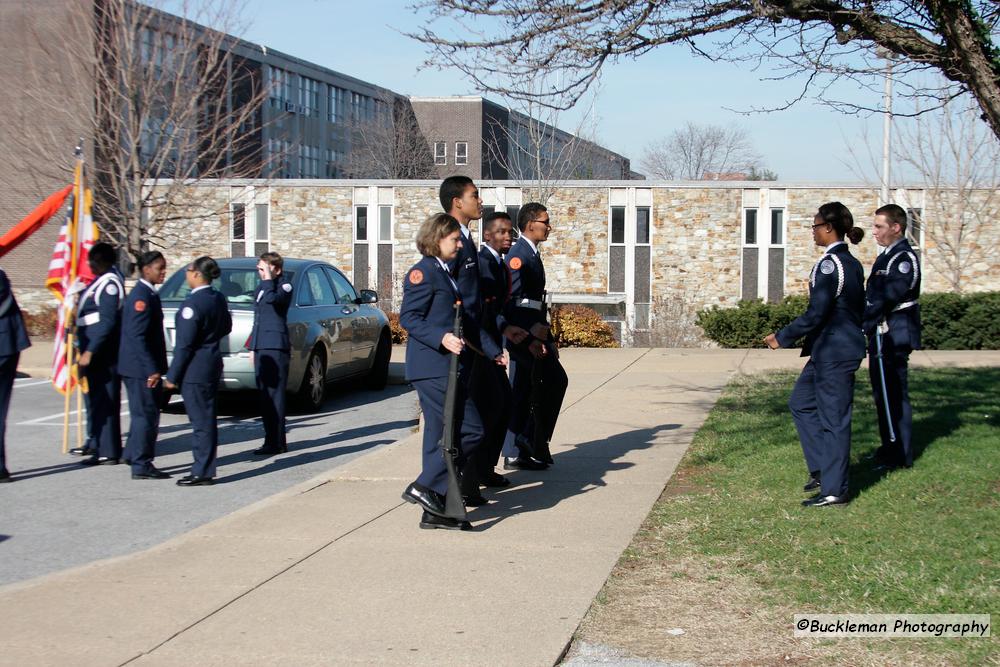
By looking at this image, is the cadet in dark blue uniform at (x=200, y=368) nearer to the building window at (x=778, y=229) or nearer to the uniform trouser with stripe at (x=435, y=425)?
the uniform trouser with stripe at (x=435, y=425)

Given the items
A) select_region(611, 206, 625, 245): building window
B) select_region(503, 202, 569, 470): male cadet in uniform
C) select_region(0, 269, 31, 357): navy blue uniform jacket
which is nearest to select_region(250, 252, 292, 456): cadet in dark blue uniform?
select_region(0, 269, 31, 357): navy blue uniform jacket

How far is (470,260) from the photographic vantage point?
6875 millimetres

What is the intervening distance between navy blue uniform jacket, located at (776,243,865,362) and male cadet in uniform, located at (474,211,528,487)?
1818 millimetres

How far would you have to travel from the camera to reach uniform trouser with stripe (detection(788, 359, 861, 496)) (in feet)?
22.2

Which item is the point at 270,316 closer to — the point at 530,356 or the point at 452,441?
the point at 530,356

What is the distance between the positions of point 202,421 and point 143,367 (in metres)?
0.84

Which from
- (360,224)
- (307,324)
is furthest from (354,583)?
(360,224)

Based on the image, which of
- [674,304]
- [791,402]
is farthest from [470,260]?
[674,304]

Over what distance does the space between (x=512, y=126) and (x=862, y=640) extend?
3476 centimetres

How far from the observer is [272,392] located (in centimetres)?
988

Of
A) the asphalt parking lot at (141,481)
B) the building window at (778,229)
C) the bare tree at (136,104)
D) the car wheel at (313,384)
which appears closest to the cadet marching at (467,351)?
the asphalt parking lot at (141,481)

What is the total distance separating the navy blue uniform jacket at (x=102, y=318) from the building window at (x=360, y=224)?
29.5 metres

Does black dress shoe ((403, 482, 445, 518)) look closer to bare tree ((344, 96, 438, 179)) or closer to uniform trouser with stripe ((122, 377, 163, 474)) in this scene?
uniform trouser with stripe ((122, 377, 163, 474))

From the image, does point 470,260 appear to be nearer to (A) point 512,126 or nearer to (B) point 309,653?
(B) point 309,653
